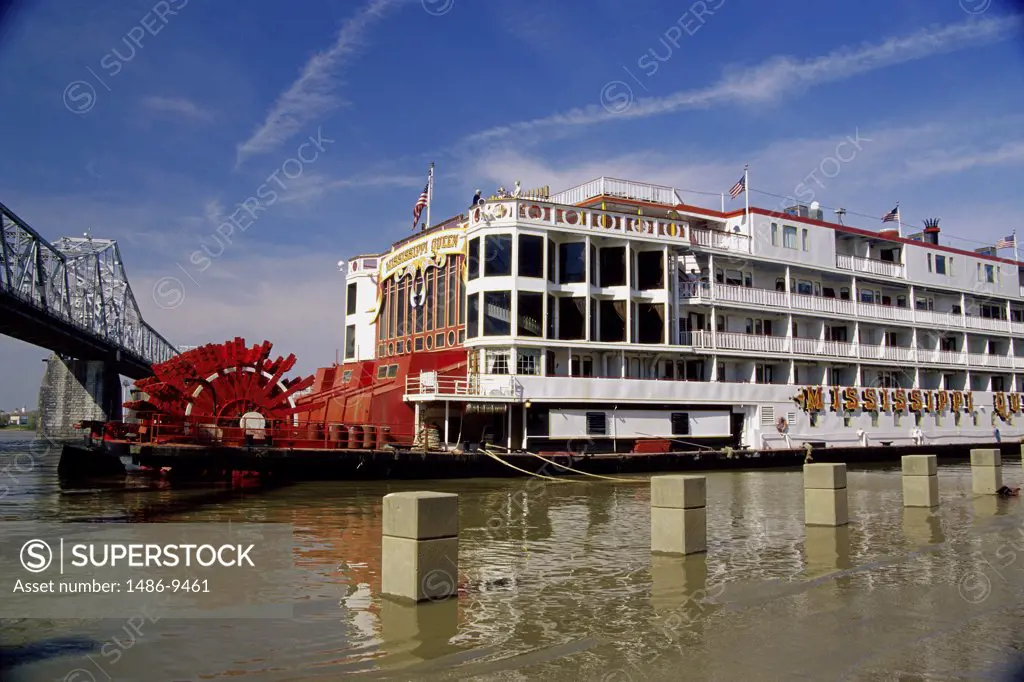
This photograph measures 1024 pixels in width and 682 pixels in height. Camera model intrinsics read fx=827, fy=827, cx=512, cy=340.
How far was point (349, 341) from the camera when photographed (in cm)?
3731

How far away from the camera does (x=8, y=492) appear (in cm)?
2392

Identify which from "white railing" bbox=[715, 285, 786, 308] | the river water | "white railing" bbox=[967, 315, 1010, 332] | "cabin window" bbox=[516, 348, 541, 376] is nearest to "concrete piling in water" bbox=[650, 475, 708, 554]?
the river water

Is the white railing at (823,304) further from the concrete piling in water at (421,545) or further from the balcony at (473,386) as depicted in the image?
the concrete piling in water at (421,545)

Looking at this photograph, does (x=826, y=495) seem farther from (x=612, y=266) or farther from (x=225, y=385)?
(x=225, y=385)

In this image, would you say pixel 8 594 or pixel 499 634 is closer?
pixel 499 634

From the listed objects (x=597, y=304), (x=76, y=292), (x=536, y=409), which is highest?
(x=76, y=292)

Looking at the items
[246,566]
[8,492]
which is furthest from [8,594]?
[8,492]

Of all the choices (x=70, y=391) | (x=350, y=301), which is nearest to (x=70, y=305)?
(x=70, y=391)

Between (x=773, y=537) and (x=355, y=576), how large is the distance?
22.2 feet

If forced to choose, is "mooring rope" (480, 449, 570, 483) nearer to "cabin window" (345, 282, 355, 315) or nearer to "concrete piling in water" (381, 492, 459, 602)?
"cabin window" (345, 282, 355, 315)

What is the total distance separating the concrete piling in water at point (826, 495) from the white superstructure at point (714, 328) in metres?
13.5

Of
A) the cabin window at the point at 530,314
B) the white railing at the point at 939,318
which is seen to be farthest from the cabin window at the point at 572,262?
the white railing at the point at 939,318

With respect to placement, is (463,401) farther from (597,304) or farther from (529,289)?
(597,304)

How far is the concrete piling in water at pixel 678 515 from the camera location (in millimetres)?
10891
